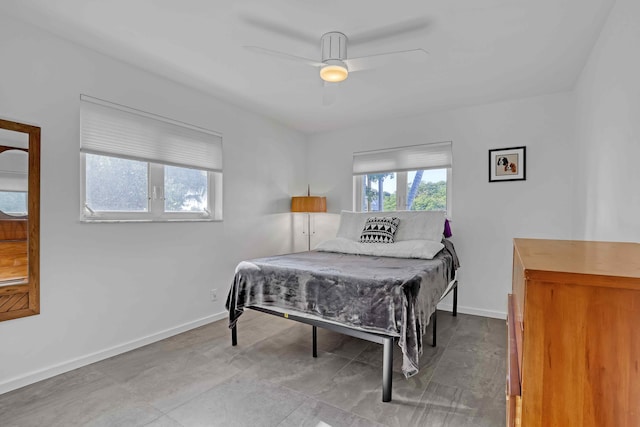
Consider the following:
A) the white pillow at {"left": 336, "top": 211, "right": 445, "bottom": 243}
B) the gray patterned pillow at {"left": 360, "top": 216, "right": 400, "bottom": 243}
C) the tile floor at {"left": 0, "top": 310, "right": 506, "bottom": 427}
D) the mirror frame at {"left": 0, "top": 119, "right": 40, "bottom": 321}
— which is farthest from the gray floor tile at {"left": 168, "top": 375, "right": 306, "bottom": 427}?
the white pillow at {"left": 336, "top": 211, "right": 445, "bottom": 243}

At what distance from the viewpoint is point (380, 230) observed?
3.32m

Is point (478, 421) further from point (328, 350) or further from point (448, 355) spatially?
point (328, 350)

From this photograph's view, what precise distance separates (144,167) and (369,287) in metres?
2.27

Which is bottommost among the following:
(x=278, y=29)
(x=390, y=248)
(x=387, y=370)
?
(x=387, y=370)

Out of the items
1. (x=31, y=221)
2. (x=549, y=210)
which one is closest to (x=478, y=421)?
(x=549, y=210)

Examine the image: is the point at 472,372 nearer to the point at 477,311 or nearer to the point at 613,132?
the point at 477,311

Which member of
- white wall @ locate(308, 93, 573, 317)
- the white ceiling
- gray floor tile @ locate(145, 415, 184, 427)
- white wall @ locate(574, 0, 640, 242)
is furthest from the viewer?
white wall @ locate(308, 93, 573, 317)

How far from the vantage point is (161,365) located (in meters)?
2.34

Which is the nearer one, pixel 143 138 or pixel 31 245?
pixel 31 245

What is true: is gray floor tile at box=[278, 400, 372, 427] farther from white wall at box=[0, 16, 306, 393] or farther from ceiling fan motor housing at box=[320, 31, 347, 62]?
ceiling fan motor housing at box=[320, 31, 347, 62]

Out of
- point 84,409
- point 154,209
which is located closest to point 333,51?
point 154,209

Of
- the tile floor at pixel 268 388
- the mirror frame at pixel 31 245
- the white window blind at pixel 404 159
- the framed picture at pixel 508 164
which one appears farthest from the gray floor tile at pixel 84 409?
the framed picture at pixel 508 164

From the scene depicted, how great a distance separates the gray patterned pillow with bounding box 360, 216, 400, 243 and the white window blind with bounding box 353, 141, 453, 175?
0.87 meters

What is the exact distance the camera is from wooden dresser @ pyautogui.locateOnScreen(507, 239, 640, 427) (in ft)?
1.89
